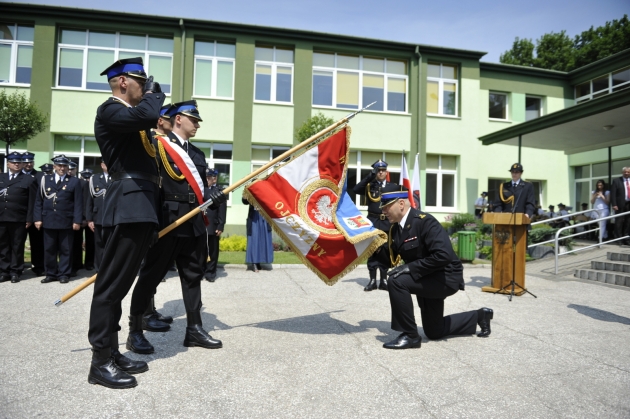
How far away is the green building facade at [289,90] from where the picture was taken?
58.6ft

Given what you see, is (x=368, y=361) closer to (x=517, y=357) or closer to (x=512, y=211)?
(x=517, y=357)

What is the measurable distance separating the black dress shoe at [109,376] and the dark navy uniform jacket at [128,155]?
42.5 inches

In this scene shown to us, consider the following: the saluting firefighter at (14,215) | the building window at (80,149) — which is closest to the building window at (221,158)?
the building window at (80,149)

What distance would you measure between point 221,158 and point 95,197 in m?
10.0

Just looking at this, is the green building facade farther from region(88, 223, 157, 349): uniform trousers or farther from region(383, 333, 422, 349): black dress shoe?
region(88, 223, 157, 349): uniform trousers

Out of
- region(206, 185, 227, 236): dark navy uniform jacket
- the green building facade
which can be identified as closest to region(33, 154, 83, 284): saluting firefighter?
region(206, 185, 227, 236): dark navy uniform jacket

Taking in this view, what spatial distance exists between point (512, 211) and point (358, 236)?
4.79 m

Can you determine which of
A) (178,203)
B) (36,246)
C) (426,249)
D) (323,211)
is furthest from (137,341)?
(36,246)

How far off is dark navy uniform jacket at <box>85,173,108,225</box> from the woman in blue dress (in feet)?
10.8

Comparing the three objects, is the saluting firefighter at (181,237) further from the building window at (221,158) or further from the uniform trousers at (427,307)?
the building window at (221,158)

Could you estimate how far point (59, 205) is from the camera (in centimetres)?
873

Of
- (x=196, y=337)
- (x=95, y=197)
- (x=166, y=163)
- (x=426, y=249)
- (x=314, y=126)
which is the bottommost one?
(x=196, y=337)

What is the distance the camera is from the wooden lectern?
317 inches

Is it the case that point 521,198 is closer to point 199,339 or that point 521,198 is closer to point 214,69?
point 199,339
